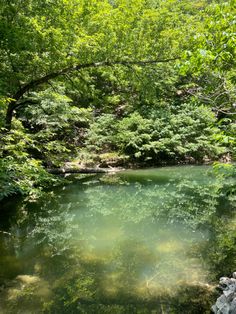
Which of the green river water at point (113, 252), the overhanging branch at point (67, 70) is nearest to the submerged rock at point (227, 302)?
the green river water at point (113, 252)

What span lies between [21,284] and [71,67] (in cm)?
607

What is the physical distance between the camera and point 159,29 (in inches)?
747

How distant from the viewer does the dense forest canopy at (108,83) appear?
355 centimetres

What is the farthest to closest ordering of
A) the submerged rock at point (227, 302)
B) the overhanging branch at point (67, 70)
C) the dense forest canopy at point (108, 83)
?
1. the overhanging branch at point (67, 70)
2. the dense forest canopy at point (108, 83)
3. the submerged rock at point (227, 302)

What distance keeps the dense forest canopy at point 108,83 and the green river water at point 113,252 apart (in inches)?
49.7

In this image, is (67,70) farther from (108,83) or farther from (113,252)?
(108,83)

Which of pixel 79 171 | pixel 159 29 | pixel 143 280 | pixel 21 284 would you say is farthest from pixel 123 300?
pixel 159 29

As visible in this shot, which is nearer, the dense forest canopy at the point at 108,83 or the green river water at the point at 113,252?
the dense forest canopy at the point at 108,83

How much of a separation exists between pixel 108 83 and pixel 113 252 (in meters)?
18.3

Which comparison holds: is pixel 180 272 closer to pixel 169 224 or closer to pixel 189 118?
pixel 169 224

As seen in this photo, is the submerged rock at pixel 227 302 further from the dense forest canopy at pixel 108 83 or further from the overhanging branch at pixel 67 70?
the overhanging branch at pixel 67 70

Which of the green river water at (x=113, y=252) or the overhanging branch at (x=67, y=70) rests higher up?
the overhanging branch at (x=67, y=70)

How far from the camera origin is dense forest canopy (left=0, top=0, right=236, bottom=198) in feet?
11.6

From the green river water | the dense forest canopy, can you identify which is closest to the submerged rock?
the green river water
